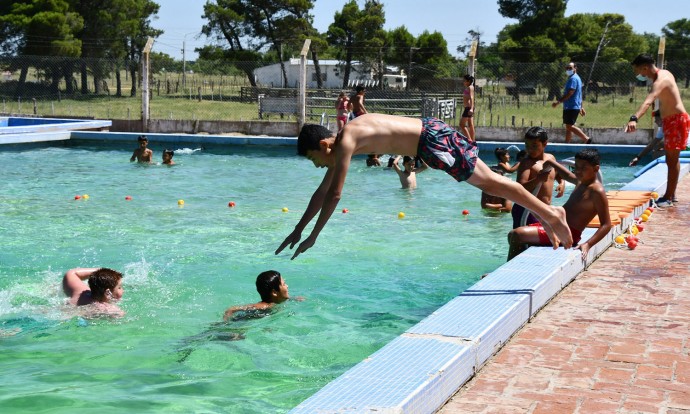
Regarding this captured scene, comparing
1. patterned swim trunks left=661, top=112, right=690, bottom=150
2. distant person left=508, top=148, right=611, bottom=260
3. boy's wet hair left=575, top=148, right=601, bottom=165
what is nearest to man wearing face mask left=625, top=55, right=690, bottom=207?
patterned swim trunks left=661, top=112, right=690, bottom=150

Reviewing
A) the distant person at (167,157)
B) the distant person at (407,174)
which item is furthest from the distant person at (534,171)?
the distant person at (167,157)

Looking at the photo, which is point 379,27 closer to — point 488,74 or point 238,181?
point 488,74

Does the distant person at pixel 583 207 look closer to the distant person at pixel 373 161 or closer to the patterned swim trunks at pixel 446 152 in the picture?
the patterned swim trunks at pixel 446 152

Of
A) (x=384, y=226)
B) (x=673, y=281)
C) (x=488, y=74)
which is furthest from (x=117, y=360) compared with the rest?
(x=488, y=74)

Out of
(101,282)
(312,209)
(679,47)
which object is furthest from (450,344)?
(679,47)

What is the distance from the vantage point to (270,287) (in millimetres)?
7336

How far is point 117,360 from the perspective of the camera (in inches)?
253

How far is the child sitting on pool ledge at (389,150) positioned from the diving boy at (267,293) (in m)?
1.83

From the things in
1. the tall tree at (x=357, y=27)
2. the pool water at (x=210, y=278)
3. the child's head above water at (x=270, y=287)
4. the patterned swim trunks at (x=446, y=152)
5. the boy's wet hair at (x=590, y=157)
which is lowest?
the pool water at (x=210, y=278)

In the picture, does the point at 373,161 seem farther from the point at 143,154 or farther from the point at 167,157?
the point at 143,154

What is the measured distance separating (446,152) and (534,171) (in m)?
3.16

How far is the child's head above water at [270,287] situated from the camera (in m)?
7.33

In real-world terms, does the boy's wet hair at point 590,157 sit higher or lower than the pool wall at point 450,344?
higher

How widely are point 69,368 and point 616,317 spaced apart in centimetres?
397
